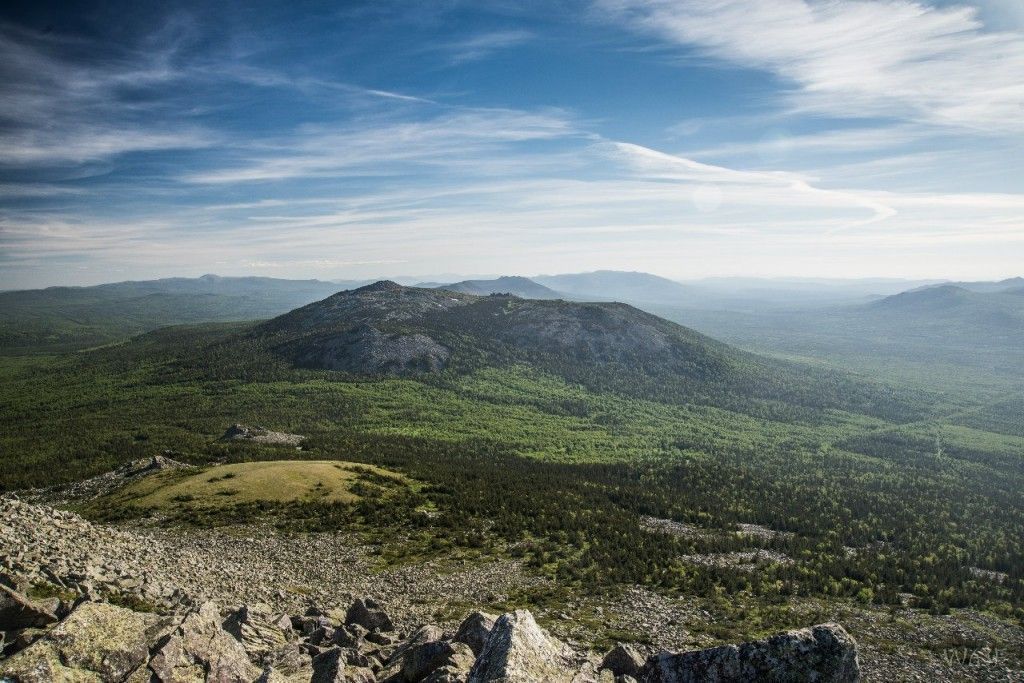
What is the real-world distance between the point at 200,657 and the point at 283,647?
4084mm

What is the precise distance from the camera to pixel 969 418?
169m

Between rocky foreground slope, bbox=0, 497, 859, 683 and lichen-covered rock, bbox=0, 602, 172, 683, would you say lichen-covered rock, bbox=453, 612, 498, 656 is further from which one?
lichen-covered rock, bbox=0, 602, 172, 683

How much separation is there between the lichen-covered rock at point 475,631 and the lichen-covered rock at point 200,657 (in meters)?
7.69

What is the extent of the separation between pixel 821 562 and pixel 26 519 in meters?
66.9

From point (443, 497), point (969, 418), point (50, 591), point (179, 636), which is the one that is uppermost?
point (179, 636)

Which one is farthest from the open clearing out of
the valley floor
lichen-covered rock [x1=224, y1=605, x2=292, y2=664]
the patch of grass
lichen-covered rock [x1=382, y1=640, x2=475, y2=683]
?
lichen-covered rock [x1=382, y1=640, x2=475, y2=683]

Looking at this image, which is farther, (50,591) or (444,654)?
(50,591)

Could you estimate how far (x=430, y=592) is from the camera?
39.1 metres

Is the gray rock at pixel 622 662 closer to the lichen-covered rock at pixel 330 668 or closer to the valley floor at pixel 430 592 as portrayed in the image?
the lichen-covered rock at pixel 330 668

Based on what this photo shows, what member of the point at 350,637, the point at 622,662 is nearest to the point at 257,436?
the point at 350,637

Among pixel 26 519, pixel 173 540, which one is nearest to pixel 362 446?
pixel 173 540

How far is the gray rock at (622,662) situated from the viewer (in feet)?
65.6

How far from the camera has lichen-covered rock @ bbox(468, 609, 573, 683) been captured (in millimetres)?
14242

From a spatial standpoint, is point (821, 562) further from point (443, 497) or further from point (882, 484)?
point (882, 484)
